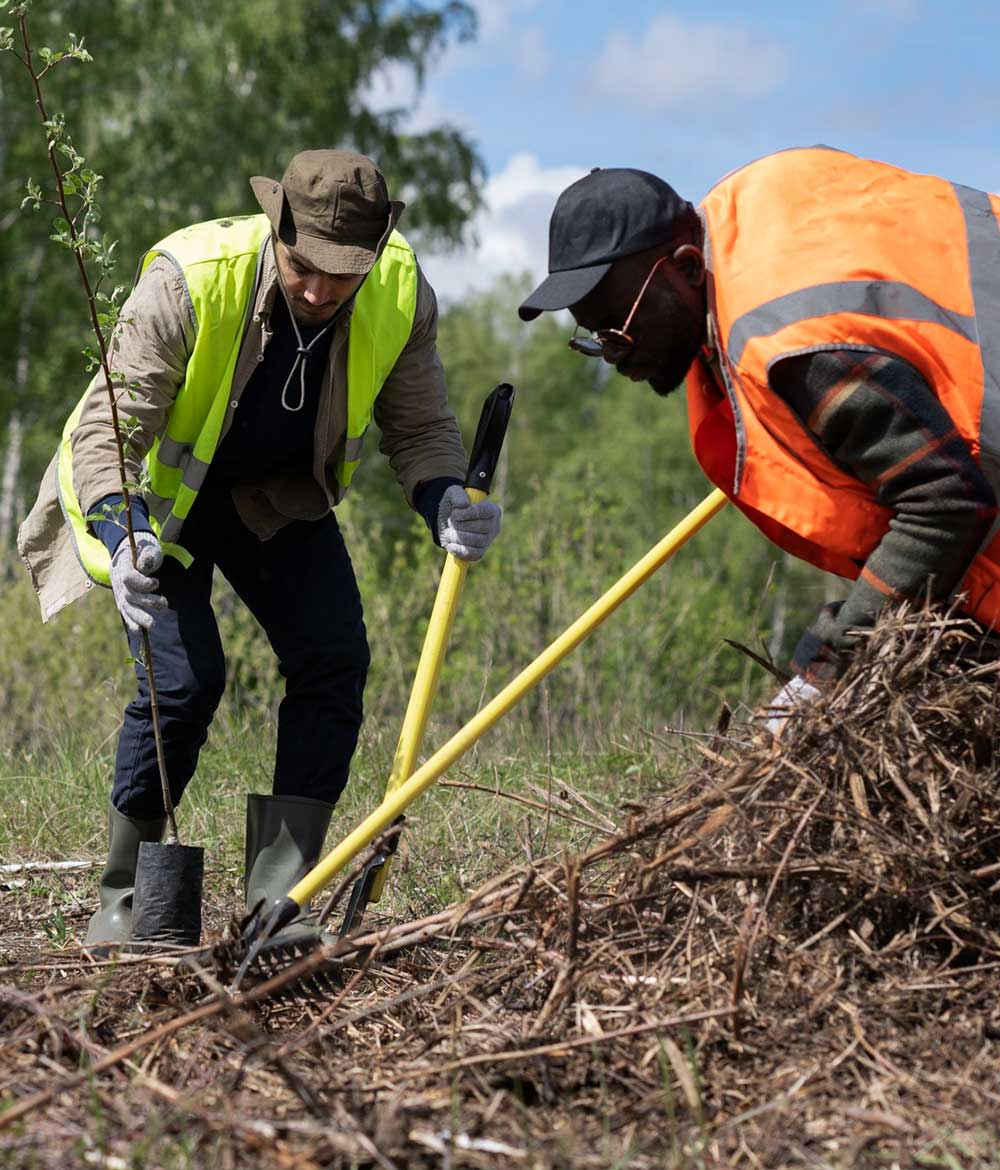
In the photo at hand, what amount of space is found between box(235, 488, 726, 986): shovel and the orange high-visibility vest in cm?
37

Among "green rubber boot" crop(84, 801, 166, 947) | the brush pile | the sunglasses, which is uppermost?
the sunglasses

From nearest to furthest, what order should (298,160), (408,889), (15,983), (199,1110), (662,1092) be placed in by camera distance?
(199,1110) → (662,1092) → (15,983) → (298,160) → (408,889)

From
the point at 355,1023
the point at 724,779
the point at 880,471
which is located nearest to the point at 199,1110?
the point at 355,1023

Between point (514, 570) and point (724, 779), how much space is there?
4946mm

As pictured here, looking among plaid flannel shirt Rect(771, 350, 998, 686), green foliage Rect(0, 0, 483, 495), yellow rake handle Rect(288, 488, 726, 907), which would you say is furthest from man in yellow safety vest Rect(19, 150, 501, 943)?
green foliage Rect(0, 0, 483, 495)

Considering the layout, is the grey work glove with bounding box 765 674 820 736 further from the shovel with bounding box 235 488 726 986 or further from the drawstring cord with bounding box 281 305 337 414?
the drawstring cord with bounding box 281 305 337 414

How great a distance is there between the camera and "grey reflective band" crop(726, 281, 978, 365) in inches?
97.3

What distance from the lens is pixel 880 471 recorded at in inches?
98.4

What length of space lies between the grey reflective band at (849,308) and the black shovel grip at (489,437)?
1011 millimetres

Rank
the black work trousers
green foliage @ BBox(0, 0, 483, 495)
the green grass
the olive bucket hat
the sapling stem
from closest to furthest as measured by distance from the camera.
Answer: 1. the sapling stem
2. the olive bucket hat
3. the black work trousers
4. the green grass
5. green foliage @ BBox(0, 0, 483, 495)

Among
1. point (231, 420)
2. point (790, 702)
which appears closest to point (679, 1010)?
point (790, 702)

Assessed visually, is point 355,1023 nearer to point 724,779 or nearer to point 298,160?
point 724,779

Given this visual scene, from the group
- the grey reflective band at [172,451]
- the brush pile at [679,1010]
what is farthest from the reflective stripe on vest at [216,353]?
the brush pile at [679,1010]

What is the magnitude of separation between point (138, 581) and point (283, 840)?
0.81 metres
